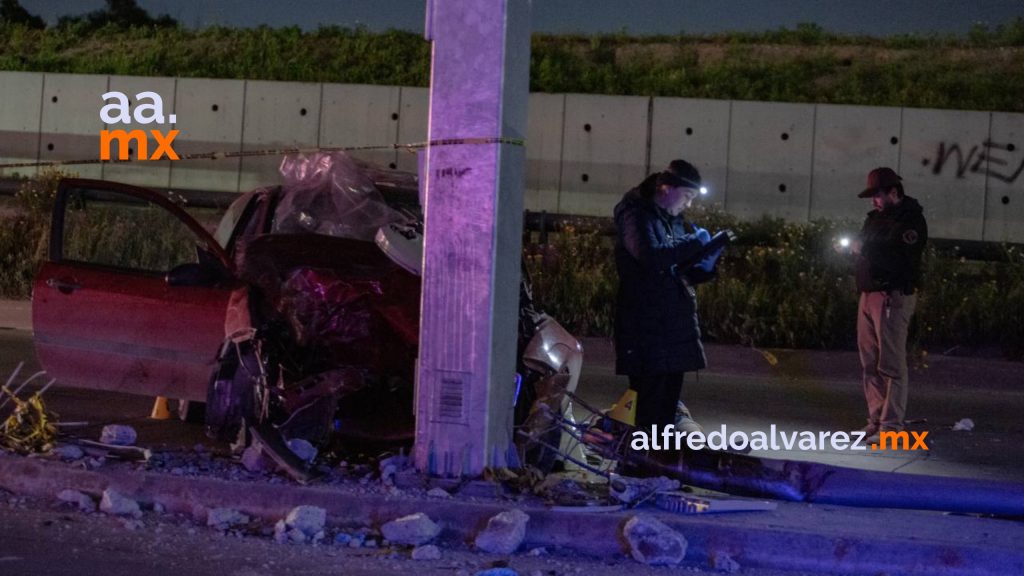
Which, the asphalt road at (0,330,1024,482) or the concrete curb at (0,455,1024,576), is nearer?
the concrete curb at (0,455,1024,576)

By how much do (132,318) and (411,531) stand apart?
270 cm

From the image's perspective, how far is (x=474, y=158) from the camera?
6.14 m

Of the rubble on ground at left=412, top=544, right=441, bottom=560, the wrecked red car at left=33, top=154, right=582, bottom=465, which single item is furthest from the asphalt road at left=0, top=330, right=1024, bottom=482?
the rubble on ground at left=412, top=544, right=441, bottom=560

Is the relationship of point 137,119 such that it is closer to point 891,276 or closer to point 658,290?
point 891,276

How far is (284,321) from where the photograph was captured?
22.9 ft

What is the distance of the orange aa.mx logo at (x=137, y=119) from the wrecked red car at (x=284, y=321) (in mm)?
15129

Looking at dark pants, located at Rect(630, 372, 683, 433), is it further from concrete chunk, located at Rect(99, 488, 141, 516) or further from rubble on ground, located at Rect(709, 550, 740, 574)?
concrete chunk, located at Rect(99, 488, 141, 516)

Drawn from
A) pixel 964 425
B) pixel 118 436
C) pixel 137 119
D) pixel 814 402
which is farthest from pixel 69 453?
pixel 137 119

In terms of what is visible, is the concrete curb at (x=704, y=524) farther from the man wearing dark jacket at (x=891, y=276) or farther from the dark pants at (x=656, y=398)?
the man wearing dark jacket at (x=891, y=276)

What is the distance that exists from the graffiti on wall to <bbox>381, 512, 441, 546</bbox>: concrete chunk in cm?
1592

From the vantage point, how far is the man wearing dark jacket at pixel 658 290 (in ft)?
22.0

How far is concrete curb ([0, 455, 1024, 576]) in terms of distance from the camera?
5527mm

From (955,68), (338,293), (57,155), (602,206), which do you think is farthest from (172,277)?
(955,68)

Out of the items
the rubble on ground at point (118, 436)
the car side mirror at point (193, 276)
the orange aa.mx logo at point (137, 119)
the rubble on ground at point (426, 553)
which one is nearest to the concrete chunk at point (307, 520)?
the rubble on ground at point (426, 553)
